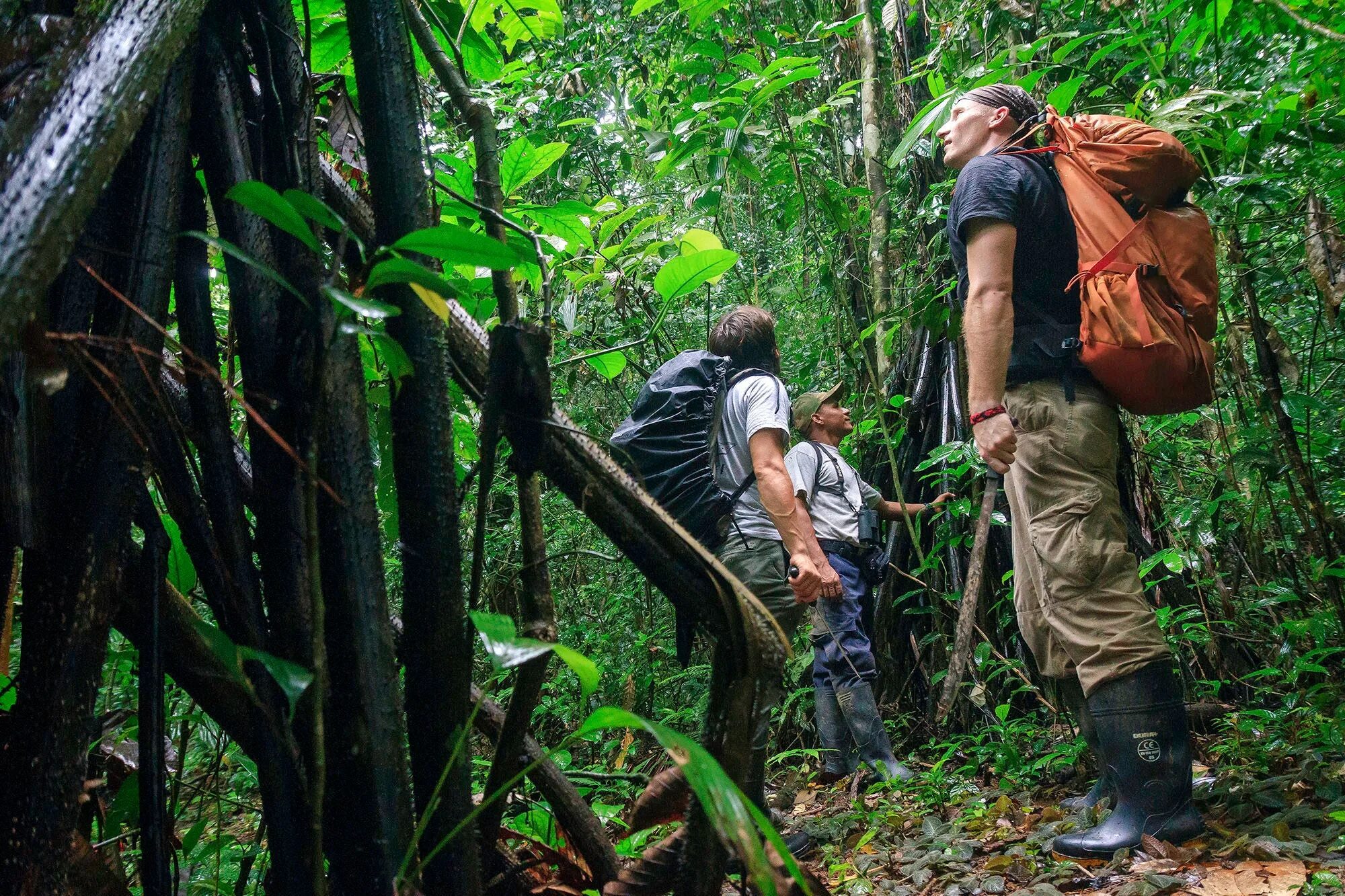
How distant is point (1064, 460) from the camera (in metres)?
2.76

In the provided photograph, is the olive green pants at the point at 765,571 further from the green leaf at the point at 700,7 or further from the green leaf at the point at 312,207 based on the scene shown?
the green leaf at the point at 312,207

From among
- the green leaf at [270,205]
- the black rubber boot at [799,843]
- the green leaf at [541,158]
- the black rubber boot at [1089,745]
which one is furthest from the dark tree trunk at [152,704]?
the black rubber boot at [1089,745]

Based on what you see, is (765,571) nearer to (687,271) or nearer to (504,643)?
(687,271)

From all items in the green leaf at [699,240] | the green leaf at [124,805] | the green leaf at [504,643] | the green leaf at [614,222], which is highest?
the green leaf at [614,222]

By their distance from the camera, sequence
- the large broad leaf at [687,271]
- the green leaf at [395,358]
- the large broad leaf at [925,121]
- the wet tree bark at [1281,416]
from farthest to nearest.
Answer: the wet tree bark at [1281,416] < the large broad leaf at [925,121] < the large broad leaf at [687,271] < the green leaf at [395,358]

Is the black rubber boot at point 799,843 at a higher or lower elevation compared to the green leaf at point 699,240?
lower

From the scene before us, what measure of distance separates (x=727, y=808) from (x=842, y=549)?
4.37m

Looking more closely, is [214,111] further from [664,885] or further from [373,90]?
[664,885]

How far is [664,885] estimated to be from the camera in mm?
1027

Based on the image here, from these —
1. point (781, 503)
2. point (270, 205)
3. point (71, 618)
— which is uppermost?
point (270, 205)

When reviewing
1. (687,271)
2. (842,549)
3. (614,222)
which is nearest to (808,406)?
(842,549)

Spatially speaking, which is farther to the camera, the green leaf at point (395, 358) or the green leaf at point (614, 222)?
the green leaf at point (614, 222)

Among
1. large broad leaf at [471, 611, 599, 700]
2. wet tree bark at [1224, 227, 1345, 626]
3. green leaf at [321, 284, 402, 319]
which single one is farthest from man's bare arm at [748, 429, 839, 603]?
green leaf at [321, 284, 402, 319]

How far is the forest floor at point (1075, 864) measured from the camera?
2.29 meters
